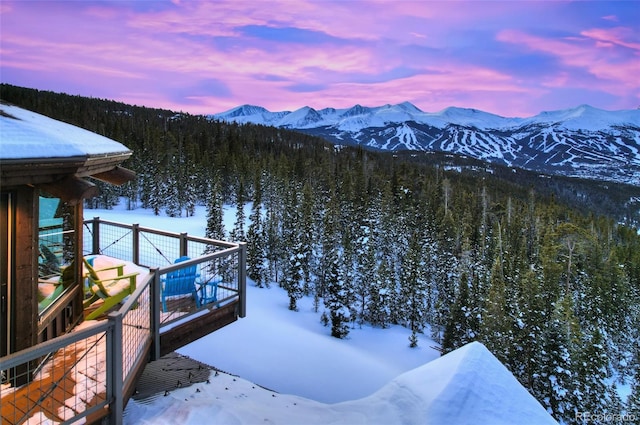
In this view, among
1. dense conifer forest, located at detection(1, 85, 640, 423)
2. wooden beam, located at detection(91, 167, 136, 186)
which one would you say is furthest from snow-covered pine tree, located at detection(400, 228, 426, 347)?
wooden beam, located at detection(91, 167, 136, 186)

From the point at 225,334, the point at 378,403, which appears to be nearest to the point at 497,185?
the point at 225,334

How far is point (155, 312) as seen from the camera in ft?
17.9

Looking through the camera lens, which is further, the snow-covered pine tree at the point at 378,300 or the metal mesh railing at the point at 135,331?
the snow-covered pine tree at the point at 378,300

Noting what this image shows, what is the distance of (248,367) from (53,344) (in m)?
16.7

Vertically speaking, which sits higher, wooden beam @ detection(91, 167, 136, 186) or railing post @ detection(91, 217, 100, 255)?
wooden beam @ detection(91, 167, 136, 186)

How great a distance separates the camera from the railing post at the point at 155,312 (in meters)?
5.30

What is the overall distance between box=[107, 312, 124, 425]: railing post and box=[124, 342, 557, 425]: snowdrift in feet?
2.50

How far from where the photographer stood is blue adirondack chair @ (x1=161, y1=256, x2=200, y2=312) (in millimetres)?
6445

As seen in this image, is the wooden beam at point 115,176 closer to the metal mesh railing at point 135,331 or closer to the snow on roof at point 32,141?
the snow on roof at point 32,141

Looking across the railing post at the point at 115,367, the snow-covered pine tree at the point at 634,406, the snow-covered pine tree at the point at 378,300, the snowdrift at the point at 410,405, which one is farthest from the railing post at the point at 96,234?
the snow-covered pine tree at the point at 634,406

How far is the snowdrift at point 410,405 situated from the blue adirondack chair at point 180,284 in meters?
1.50

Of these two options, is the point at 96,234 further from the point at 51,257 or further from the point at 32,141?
the point at 32,141

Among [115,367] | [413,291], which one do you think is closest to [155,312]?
[115,367]

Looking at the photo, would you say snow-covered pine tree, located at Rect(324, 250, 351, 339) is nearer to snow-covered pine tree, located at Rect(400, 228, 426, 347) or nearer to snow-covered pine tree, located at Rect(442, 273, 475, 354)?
snow-covered pine tree, located at Rect(400, 228, 426, 347)
